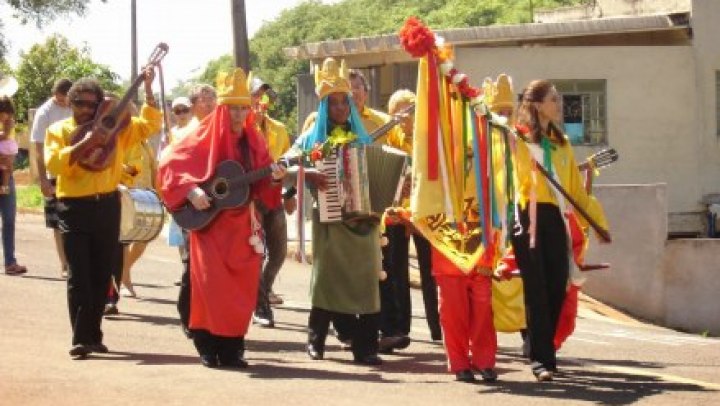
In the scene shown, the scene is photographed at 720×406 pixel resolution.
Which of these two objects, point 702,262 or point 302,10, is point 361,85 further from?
point 302,10

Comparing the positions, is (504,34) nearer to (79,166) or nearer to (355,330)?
(355,330)

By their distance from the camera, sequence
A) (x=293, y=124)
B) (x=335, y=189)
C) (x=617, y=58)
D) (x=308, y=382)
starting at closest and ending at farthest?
(x=308, y=382) → (x=335, y=189) → (x=617, y=58) → (x=293, y=124)

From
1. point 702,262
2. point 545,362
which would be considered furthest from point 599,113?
point 545,362

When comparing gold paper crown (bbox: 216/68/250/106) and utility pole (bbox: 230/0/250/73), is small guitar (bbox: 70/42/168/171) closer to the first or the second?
gold paper crown (bbox: 216/68/250/106)

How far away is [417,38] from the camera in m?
10.8

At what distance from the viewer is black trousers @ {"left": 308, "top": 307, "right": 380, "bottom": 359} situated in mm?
12047

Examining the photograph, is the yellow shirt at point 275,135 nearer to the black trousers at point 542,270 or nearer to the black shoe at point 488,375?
the black trousers at point 542,270

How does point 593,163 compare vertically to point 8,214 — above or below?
above

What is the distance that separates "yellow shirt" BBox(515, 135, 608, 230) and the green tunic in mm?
1330

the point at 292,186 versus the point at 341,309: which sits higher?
the point at 292,186

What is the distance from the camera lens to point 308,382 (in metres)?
10.8

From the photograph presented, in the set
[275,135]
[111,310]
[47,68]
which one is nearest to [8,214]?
[111,310]

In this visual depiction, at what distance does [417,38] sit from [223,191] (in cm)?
173

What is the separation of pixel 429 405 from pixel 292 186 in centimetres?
308
